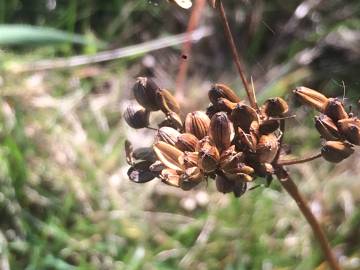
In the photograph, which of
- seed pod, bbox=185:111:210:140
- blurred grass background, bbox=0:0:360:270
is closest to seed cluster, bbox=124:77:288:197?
seed pod, bbox=185:111:210:140

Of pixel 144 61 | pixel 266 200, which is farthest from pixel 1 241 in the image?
pixel 144 61

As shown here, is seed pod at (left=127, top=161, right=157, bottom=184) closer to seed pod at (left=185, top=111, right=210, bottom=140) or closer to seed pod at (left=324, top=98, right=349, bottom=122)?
seed pod at (left=185, top=111, right=210, bottom=140)

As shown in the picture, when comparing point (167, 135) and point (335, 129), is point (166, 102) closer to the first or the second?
point (167, 135)

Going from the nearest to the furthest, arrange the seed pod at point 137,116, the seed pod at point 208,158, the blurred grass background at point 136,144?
the seed pod at point 208,158, the seed pod at point 137,116, the blurred grass background at point 136,144

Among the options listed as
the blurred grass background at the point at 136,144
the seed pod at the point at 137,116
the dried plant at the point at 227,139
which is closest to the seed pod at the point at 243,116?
the dried plant at the point at 227,139

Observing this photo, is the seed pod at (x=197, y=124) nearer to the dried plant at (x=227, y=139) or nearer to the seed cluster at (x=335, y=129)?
the dried plant at (x=227, y=139)
